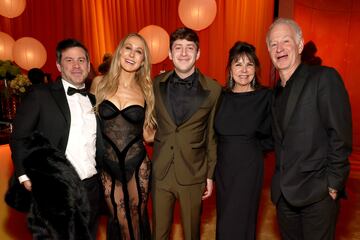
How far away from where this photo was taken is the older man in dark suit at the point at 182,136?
2322 mm

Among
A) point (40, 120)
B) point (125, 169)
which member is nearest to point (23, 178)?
point (40, 120)

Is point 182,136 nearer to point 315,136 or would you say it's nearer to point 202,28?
point 315,136

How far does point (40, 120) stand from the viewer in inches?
78.2

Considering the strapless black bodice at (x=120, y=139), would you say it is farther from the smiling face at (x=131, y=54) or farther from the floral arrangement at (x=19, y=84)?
the floral arrangement at (x=19, y=84)

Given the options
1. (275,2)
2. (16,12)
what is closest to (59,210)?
(16,12)

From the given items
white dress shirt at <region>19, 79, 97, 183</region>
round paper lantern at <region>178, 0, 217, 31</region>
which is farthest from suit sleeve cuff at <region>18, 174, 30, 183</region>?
round paper lantern at <region>178, 0, 217, 31</region>

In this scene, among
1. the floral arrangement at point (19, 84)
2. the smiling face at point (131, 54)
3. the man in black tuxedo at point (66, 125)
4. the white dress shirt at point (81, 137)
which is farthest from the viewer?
the floral arrangement at point (19, 84)

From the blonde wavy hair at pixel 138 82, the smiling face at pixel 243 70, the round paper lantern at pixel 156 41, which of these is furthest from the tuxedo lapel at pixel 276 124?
the round paper lantern at pixel 156 41

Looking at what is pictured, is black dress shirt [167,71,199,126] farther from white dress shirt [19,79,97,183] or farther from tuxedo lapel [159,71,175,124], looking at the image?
white dress shirt [19,79,97,183]

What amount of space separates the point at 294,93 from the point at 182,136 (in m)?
0.81

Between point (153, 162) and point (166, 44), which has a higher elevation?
point (166, 44)

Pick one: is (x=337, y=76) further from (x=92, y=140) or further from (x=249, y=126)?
(x=92, y=140)

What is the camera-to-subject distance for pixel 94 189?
2240 mm

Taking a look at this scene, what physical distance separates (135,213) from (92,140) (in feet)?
2.11
